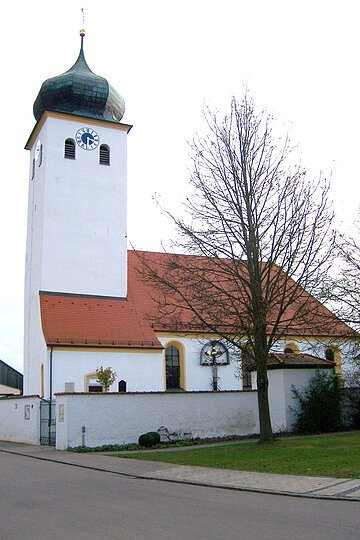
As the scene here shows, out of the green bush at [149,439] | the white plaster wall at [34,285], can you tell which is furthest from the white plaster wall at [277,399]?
the white plaster wall at [34,285]

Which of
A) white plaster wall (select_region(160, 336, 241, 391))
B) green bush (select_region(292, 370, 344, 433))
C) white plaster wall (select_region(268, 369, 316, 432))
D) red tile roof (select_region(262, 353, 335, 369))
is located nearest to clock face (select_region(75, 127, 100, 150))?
white plaster wall (select_region(160, 336, 241, 391))

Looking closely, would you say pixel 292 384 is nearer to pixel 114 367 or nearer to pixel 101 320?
pixel 114 367

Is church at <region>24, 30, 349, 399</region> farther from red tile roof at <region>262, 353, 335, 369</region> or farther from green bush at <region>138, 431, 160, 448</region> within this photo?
green bush at <region>138, 431, 160, 448</region>

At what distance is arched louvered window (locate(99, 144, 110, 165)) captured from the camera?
122 ft

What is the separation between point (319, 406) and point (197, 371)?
35.9 ft

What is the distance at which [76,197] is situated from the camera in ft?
117

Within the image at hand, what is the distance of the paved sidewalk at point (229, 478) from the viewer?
35.5 feet

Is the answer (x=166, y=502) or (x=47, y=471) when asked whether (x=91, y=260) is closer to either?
(x=47, y=471)

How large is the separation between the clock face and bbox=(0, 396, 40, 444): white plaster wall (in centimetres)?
1492

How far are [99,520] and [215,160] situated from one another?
15.5 metres

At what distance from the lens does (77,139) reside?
36406 millimetres

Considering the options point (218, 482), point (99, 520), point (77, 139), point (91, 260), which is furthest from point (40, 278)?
point (99, 520)

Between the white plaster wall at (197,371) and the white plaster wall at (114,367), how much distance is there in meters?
2.63

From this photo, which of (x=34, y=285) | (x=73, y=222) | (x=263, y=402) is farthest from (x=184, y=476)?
(x=73, y=222)
